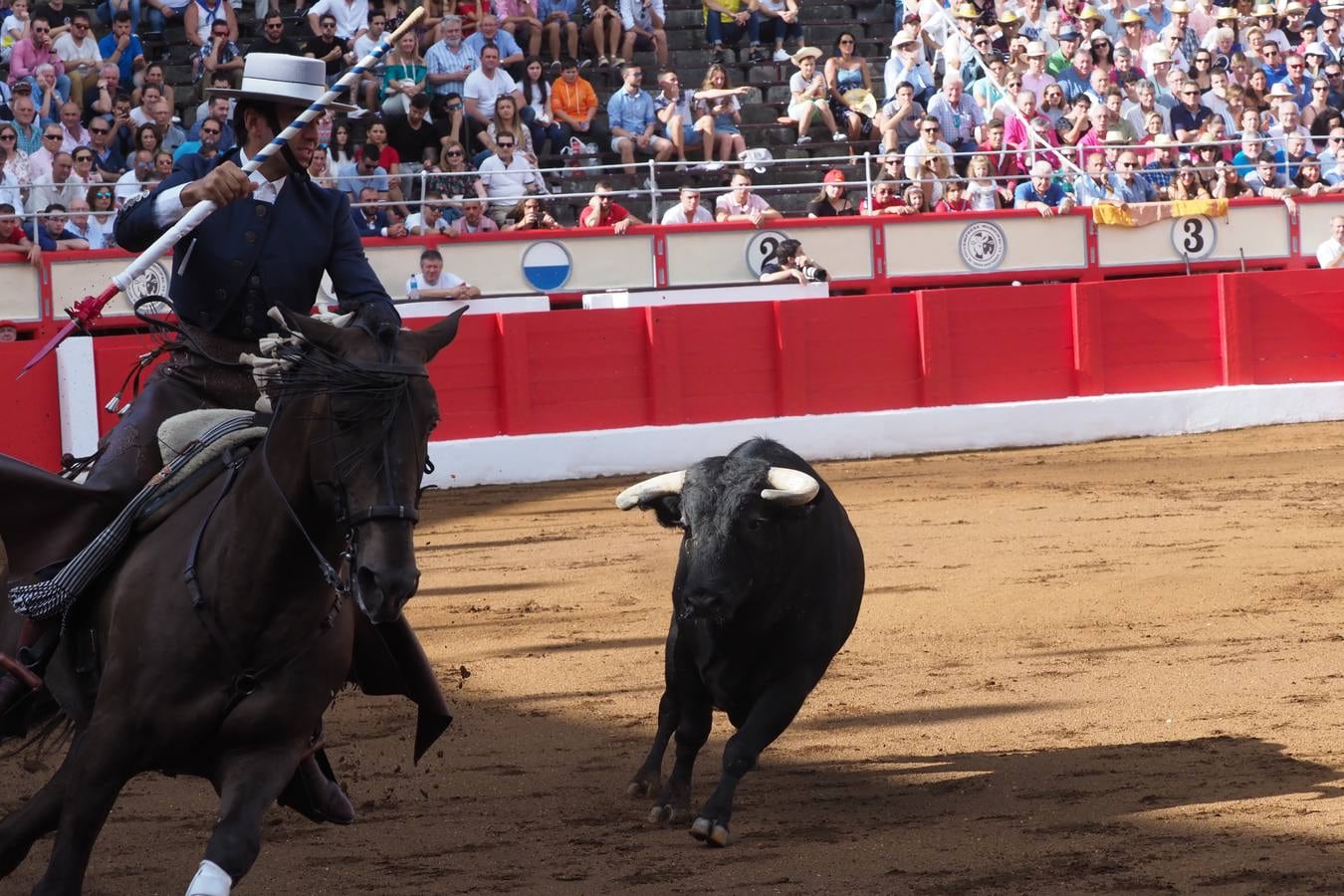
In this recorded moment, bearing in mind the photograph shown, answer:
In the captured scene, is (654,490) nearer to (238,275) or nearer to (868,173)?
(238,275)

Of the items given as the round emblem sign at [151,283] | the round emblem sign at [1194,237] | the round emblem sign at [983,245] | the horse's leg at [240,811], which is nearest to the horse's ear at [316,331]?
the horse's leg at [240,811]

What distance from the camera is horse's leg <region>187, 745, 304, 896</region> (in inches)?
133

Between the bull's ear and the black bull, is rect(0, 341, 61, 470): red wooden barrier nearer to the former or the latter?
the bull's ear

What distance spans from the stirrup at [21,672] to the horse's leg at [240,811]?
588mm

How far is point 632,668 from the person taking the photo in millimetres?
7289

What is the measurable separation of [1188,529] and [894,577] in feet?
6.78

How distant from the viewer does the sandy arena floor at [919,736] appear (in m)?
4.46

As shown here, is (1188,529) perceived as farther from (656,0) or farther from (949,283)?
(656,0)

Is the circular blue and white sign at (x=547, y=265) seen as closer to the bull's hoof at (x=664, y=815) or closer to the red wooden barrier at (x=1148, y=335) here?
the red wooden barrier at (x=1148, y=335)

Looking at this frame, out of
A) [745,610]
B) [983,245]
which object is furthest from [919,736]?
[983,245]

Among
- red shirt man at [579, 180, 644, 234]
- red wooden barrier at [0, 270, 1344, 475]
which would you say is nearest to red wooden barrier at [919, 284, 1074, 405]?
red wooden barrier at [0, 270, 1344, 475]

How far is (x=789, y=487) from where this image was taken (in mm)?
5215

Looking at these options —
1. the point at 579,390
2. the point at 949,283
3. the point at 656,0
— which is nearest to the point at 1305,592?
the point at 579,390

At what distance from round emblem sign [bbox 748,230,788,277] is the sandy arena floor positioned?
553 centimetres
